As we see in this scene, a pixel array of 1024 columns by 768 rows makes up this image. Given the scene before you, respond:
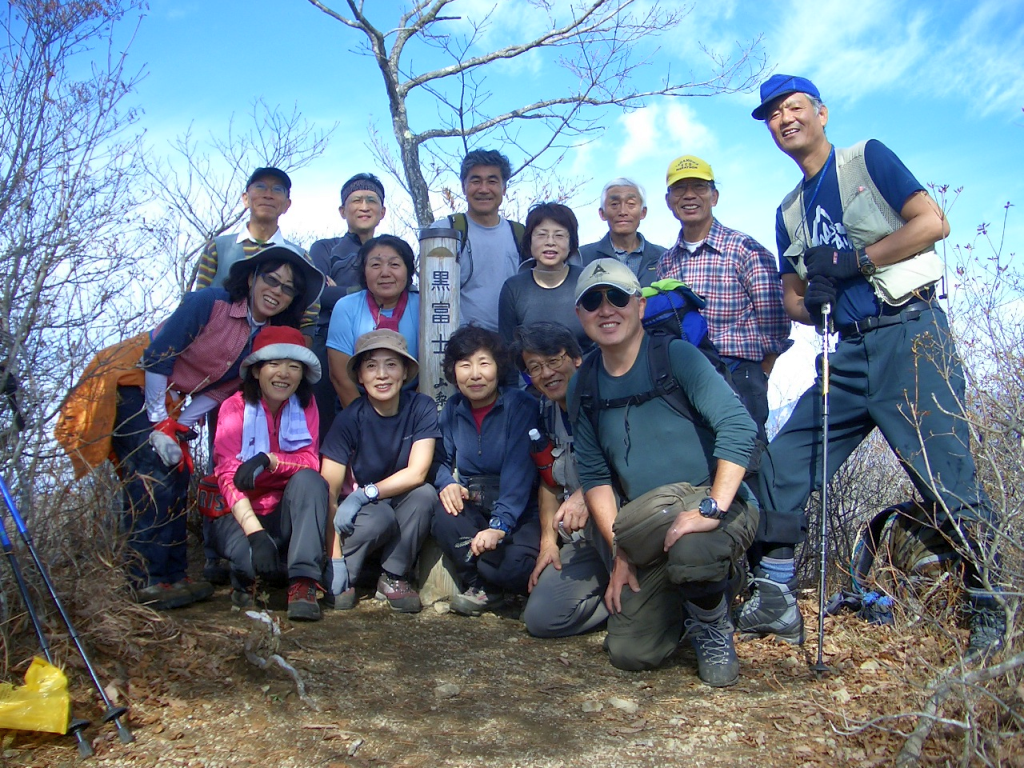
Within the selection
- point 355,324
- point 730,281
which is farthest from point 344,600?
point 730,281

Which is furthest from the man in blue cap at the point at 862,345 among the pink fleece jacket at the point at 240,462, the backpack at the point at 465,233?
the pink fleece jacket at the point at 240,462

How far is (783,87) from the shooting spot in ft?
12.8

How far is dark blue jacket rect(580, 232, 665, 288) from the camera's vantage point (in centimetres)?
530

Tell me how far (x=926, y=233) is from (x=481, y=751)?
2.84 metres

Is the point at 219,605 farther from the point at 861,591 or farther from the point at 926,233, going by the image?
the point at 926,233

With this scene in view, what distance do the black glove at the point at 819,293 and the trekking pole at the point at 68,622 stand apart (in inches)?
129

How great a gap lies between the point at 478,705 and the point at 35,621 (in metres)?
1.65

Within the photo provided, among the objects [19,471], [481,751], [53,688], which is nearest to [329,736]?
[481,751]

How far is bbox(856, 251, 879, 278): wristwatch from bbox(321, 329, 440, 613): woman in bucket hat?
2.41 meters

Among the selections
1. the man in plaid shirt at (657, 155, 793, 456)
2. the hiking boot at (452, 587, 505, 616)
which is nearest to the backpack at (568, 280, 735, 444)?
the man in plaid shirt at (657, 155, 793, 456)

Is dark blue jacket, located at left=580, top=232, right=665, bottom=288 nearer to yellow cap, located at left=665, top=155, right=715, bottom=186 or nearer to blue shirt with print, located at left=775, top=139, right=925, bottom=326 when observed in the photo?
yellow cap, located at left=665, top=155, right=715, bottom=186

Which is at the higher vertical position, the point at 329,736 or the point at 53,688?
the point at 53,688

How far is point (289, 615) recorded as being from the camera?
13.8 ft

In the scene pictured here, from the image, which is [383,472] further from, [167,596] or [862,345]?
[862,345]
